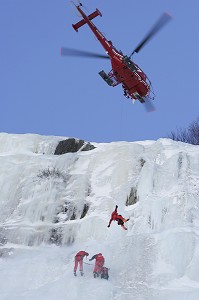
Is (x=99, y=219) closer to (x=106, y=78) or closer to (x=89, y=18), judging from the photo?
(x=106, y=78)

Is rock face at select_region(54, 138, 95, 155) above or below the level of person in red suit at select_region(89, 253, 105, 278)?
above

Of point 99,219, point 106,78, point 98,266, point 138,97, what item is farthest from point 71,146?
point 98,266

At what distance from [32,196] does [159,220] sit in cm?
523

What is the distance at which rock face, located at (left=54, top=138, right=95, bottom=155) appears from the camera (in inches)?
906

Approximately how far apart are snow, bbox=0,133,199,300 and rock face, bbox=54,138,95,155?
255 millimetres

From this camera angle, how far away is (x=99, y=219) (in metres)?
18.6

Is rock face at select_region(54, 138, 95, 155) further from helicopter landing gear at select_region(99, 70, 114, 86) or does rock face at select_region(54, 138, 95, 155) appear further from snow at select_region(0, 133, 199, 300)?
helicopter landing gear at select_region(99, 70, 114, 86)

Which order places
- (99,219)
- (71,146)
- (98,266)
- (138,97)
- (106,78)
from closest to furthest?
1. (98,266)
2. (106,78)
3. (138,97)
4. (99,219)
5. (71,146)

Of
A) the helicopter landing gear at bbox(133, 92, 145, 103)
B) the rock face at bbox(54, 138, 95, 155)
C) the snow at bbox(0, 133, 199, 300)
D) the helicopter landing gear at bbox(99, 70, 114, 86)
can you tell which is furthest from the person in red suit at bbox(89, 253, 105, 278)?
the rock face at bbox(54, 138, 95, 155)

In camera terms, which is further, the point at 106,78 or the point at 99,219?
the point at 99,219

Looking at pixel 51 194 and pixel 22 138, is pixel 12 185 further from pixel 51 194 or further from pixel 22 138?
pixel 22 138

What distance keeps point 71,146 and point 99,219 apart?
5.43 meters

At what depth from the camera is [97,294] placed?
45.8 feet

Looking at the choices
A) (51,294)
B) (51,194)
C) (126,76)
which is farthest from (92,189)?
(51,294)
